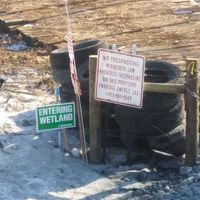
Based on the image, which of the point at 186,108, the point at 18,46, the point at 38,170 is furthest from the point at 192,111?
the point at 18,46

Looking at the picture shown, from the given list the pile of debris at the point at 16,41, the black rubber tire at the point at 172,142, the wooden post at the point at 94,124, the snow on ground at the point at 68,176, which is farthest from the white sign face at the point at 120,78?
the pile of debris at the point at 16,41

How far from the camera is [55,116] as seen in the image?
23.4 feet

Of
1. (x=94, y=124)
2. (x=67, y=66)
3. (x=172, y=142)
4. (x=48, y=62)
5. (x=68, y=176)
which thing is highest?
(x=67, y=66)

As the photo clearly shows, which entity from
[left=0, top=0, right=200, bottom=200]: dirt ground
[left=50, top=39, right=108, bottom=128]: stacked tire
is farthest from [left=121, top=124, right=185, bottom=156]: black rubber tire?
[left=50, top=39, right=108, bottom=128]: stacked tire

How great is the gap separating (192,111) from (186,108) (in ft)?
0.27

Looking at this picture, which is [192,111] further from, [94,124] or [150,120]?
[94,124]

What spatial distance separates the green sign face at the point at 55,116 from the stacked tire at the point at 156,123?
57 cm

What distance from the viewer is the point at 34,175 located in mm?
7027

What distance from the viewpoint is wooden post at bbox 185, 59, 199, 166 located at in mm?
6892

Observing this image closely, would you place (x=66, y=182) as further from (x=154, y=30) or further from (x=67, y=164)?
(x=154, y=30)

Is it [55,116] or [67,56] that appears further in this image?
[67,56]

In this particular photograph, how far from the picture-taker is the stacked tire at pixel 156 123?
725 centimetres

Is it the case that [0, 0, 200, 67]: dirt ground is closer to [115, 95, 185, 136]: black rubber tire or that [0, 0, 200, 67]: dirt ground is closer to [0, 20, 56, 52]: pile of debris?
[0, 20, 56, 52]: pile of debris

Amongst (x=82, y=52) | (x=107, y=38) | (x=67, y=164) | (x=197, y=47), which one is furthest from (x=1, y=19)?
(x=67, y=164)
